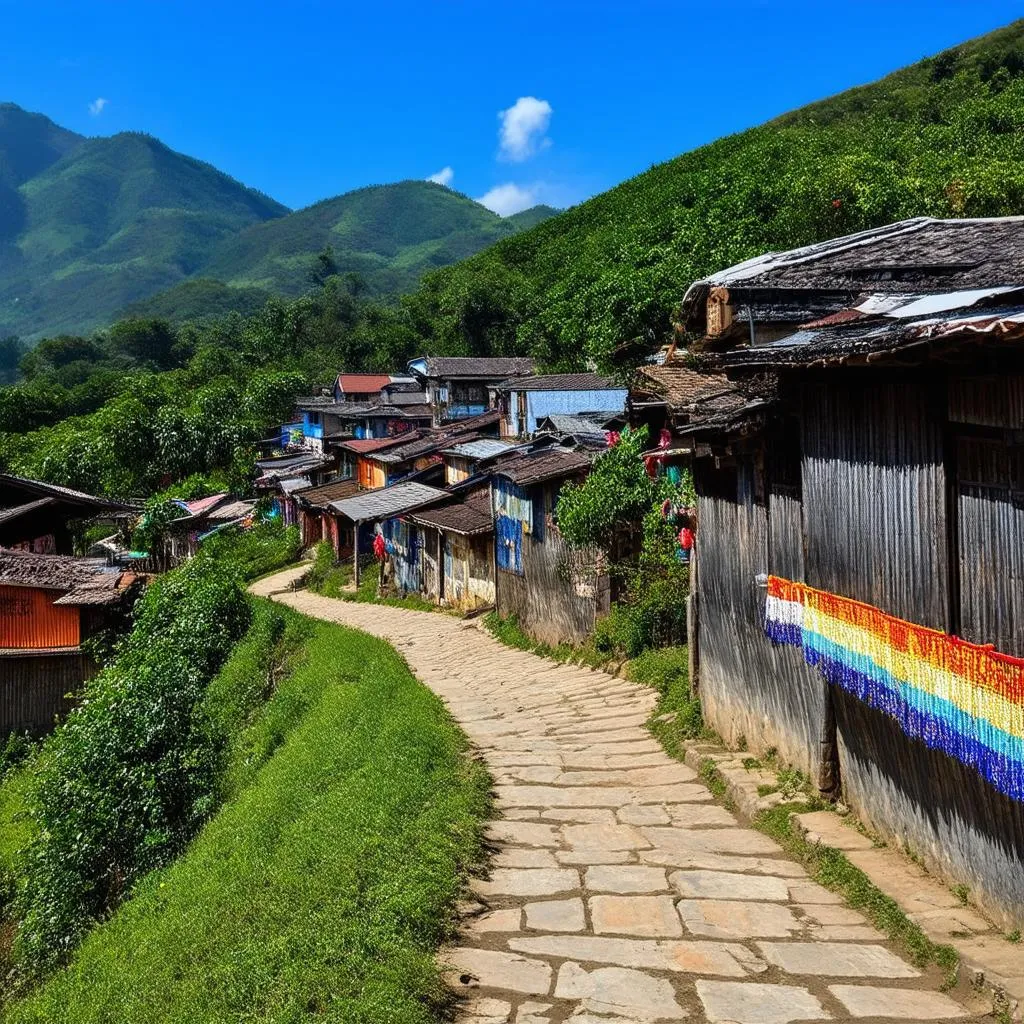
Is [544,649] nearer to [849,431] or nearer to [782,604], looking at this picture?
[782,604]

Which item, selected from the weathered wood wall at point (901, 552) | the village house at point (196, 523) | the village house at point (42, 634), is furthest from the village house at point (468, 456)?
the weathered wood wall at point (901, 552)

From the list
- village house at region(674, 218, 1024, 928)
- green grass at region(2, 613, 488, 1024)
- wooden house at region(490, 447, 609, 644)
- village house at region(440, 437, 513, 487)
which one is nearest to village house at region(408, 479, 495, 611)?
village house at region(440, 437, 513, 487)

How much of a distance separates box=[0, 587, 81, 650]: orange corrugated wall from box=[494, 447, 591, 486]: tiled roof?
38.0 feet

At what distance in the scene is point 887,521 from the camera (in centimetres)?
692

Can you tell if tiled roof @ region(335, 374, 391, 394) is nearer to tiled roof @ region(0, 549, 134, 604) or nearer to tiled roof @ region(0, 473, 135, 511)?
tiled roof @ region(0, 473, 135, 511)

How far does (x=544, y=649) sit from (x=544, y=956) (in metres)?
14.1

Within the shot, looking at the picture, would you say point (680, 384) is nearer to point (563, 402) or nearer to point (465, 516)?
point (465, 516)

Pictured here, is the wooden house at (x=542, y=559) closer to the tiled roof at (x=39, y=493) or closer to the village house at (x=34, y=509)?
the tiled roof at (x=39, y=493)

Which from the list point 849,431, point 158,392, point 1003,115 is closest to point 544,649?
point 849,431

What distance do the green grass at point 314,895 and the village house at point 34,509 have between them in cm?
1699

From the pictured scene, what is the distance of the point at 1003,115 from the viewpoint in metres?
50.1

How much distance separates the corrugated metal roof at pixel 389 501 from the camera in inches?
1252

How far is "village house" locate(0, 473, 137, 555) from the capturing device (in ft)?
93.7

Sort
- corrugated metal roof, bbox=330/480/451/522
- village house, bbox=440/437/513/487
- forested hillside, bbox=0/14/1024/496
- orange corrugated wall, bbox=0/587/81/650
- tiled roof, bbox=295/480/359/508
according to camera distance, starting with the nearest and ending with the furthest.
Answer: orange corrugated wall, bbox=0/587/81/650 < corrugated metal roof, bbox=330/480/451/522 < forested hillside, bbox=0/14/1024/496 < village house, bbox=440/437/513/487 < tiled roof, bbox=295/480/359/508
